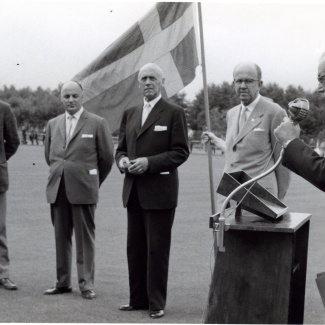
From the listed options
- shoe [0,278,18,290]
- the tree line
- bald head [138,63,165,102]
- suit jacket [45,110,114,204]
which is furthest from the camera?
the tree line

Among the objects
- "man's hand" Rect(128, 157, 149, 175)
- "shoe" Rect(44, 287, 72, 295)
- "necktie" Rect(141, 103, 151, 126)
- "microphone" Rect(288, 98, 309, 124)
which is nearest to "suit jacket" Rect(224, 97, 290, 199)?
"man's hand" Rect(128, 157, 149, 175)

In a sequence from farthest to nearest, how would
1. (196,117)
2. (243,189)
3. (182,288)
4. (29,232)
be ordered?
(196,117), (29,232), (182,288), (243,189)

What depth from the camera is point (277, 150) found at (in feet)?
17.7

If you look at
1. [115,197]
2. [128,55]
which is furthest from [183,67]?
[115,197]

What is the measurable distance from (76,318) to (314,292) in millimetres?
2360

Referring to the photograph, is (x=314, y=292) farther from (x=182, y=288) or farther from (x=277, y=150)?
(x=277, y=150)

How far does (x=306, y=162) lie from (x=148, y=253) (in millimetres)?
2583

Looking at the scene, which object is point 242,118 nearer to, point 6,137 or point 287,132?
Answer: point 287,132

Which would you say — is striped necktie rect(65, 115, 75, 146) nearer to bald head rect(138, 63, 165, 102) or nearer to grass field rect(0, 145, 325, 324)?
bald head rect(138, 63, 165, 102)

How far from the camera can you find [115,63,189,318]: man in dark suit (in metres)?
5.62

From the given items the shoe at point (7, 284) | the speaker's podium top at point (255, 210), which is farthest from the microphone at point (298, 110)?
the shoe at point (7, 284)

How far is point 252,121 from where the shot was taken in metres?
5.41

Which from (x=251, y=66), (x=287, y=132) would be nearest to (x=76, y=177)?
(x=251, y=66)

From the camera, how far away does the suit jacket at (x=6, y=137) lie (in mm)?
6734
